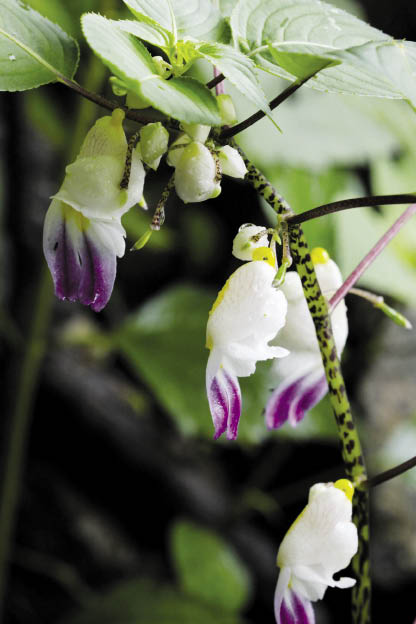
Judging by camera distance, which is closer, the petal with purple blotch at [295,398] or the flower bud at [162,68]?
the flower bud at [162,68]

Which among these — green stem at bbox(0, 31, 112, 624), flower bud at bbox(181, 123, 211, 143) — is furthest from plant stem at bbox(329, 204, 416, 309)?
green stem at bbox(0, 31, 112, 624)

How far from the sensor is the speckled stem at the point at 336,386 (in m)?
0.35

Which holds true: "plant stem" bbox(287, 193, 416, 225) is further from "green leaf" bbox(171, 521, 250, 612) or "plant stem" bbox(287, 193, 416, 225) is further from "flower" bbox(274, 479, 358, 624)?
"green leaf" bbox(171, 521, 250, 612)

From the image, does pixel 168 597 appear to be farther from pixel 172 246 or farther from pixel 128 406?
pixel 172 246

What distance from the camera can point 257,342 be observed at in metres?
0.35

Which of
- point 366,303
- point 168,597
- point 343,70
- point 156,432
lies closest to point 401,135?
point 366,303

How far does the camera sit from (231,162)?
0.33 meters

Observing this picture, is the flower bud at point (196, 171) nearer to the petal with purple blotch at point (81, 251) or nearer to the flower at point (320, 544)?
the petal with purple blotch at point (81, 251)

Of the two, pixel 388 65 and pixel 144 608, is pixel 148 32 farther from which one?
pixel 144 608

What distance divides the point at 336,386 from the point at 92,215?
0.50 ft

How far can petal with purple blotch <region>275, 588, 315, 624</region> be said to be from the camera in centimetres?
38

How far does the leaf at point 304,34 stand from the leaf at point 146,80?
0.05 meters

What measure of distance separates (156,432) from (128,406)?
7 cm

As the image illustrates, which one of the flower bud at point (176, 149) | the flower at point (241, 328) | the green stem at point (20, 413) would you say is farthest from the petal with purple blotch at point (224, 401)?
the green stem at point (20, 413)
